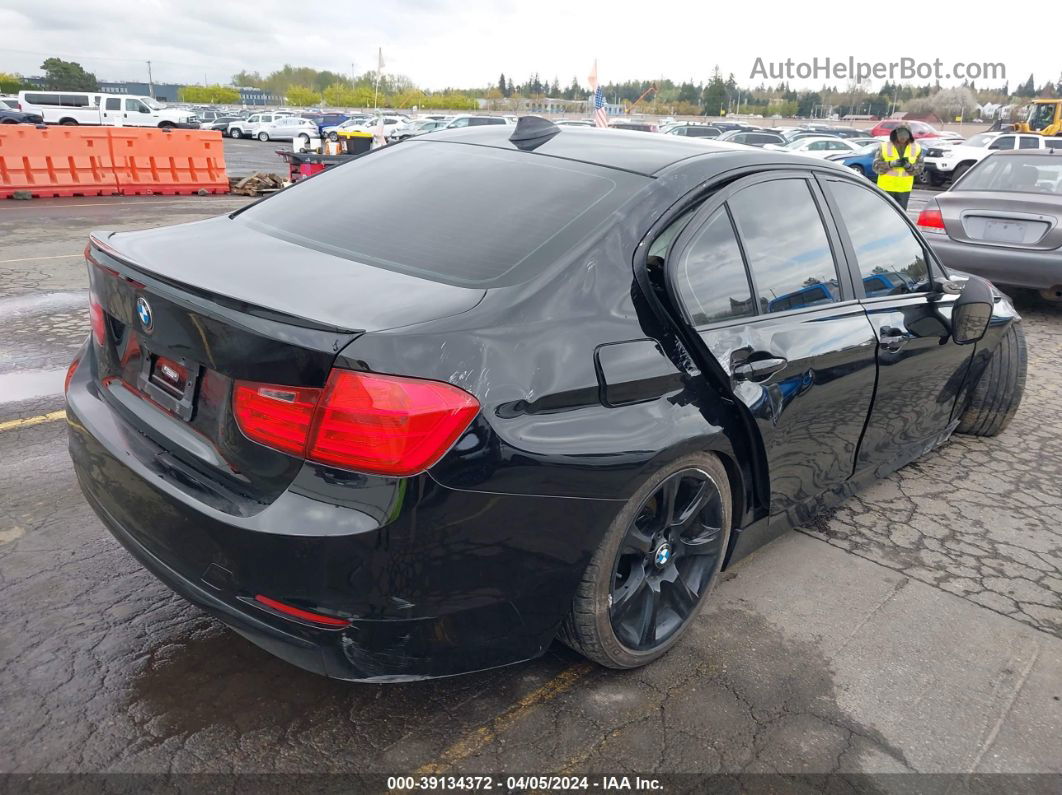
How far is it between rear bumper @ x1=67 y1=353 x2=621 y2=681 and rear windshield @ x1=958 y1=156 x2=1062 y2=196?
768 centimetres

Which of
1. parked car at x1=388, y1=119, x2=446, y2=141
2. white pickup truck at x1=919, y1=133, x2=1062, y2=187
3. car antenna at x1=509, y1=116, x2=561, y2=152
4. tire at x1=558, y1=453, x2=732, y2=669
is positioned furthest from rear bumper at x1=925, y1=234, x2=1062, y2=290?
parked car at x1=388, y1=119, x2=446, y2=141

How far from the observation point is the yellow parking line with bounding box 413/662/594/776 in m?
2.18

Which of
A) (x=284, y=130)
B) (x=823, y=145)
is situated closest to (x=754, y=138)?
(x=823, y=145)

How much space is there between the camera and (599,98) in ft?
78.5

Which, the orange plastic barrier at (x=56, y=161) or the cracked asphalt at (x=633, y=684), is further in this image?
the orange plastic barrier at (x=56, y=161)

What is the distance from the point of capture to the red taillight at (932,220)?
7.96 m

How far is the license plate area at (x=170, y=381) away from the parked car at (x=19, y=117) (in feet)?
130

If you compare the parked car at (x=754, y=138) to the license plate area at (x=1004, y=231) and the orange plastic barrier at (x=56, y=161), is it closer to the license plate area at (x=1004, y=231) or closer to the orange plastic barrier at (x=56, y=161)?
the orange plastic barrier at (x=56, y=161)

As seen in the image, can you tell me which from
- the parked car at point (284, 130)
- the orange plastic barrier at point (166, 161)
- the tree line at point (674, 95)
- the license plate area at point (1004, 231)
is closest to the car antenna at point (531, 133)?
the license plate area at point (1004, 231)

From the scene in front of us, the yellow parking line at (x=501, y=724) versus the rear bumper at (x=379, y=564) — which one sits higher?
the rear bumper at (x=379, y=564)

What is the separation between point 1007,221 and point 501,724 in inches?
285

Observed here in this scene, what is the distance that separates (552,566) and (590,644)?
376 mm

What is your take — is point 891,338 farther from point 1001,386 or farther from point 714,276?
point 1001,386

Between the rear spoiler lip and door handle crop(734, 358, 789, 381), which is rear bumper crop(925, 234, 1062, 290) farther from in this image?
the rear spoiler lip
